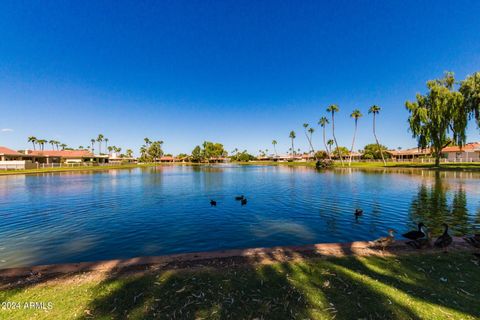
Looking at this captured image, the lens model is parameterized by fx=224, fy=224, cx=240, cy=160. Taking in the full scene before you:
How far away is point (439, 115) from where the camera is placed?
43.1 metres

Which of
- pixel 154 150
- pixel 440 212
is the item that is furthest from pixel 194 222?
pixel 154 150

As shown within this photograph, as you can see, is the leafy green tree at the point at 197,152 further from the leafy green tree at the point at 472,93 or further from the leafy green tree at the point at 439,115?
the leafy green tree at the point at 472,93

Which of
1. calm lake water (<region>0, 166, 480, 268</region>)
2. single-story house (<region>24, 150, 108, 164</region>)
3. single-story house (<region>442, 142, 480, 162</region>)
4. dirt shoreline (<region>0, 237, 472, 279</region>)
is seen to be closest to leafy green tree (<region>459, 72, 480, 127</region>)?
calm lake water (<region>0, 166, 480, 268</region>)

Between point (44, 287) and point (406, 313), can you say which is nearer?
point (406, 313)

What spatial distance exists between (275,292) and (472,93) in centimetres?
5446

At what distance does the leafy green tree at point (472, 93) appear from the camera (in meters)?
38.6

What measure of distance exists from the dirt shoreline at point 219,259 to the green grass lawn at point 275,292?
0.37 meters

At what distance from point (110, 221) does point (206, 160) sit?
498ft

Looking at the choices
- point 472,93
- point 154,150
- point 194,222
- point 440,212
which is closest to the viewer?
point 194,222

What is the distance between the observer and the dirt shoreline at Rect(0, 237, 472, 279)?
5.85 metres

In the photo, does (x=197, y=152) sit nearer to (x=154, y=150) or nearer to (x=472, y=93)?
(x=154, y=150)

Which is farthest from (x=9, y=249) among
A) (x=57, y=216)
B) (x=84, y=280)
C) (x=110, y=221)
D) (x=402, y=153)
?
(x=402, y=153)

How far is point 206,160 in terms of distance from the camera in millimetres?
163625

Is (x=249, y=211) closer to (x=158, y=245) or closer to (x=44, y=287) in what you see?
(x=158, y=245)
